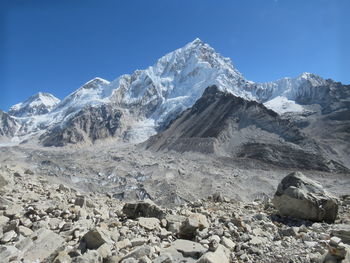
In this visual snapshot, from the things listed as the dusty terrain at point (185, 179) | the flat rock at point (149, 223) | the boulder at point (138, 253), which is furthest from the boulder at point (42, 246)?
the dusty terrain at point (185, 179)

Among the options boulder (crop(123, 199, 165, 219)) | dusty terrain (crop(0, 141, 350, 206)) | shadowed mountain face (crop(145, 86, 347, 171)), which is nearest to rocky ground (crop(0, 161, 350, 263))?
boulder (crop(123, 199, 165, 219))

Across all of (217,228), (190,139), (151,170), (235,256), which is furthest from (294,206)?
(190,139)

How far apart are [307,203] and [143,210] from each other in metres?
4.54

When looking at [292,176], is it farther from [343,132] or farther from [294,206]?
[343,132]

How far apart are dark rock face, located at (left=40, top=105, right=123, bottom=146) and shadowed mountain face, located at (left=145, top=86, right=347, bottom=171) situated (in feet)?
208

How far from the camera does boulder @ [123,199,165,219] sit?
780 cm

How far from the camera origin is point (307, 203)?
854 cm

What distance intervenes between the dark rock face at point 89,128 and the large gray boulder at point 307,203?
158574mm

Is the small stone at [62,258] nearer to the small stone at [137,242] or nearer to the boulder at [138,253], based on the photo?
the boulder at [138,253]

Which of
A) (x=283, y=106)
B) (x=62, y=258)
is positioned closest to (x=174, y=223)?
(x=62, y=258)

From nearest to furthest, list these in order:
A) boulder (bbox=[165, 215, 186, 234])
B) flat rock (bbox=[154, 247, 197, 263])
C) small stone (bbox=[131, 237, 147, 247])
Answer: flat rock (bbox=[154, 247, 197, 263]) < small stone (bbox=[131, 237, 147, 247]) < boulder (bbox=[165, 215, 186, 234])

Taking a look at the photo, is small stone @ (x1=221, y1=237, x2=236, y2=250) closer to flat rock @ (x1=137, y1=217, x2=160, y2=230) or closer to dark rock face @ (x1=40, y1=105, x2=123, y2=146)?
flat rock @ (x1=137, y1=217, x2=160, y2=230)

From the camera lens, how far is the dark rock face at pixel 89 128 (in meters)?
162

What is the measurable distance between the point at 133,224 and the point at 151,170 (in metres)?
54.9
